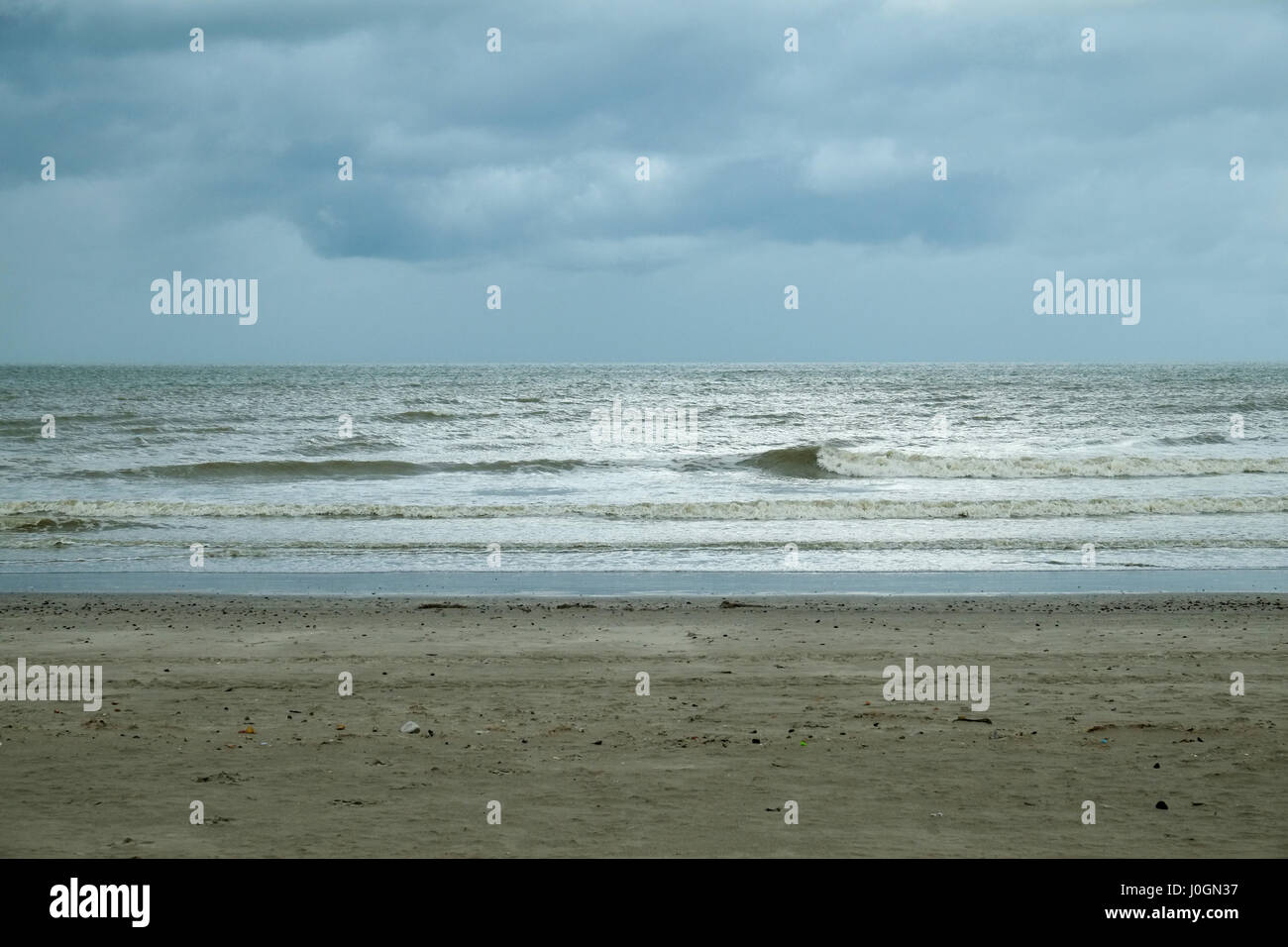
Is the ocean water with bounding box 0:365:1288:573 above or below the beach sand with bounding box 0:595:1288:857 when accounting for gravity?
above

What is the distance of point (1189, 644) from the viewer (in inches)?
372

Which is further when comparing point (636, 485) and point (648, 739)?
point (636, 485)

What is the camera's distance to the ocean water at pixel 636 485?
16.7 metres

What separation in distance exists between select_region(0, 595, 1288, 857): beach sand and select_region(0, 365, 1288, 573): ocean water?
5312mm

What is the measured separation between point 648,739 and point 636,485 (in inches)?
823

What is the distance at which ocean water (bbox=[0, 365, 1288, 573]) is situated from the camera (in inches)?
657

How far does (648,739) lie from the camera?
6.46 meters

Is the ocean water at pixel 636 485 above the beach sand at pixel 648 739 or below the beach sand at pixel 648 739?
above

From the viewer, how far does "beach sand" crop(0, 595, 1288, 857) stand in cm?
481

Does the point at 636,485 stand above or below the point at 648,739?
above

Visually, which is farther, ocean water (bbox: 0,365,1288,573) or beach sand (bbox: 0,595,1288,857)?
ocean water (bbox: 0,365,1288,573)

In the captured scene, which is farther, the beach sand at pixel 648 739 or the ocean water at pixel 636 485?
the ocean water at pixel 636 485

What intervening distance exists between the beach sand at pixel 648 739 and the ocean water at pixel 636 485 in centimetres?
531
